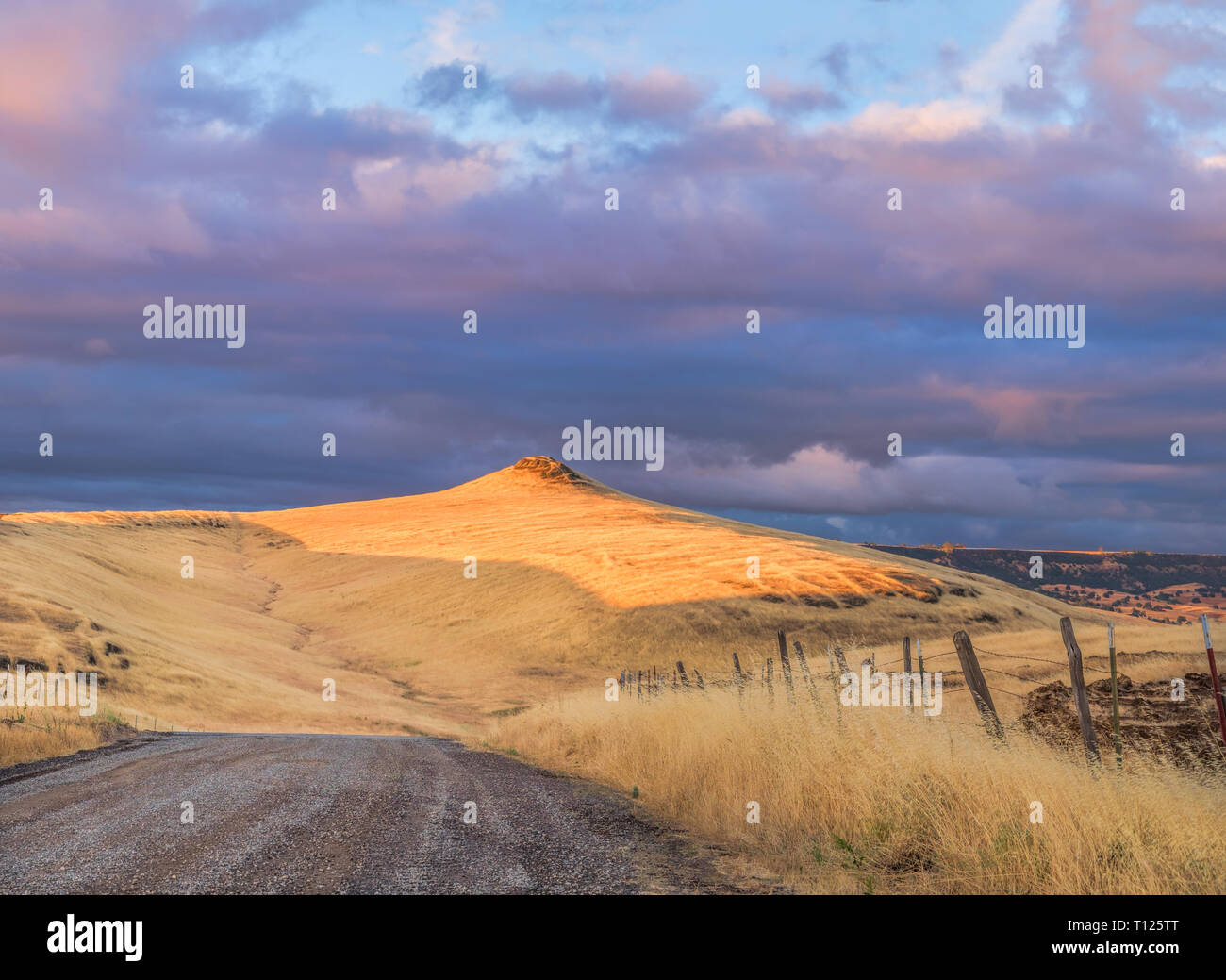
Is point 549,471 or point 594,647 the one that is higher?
point 549,471

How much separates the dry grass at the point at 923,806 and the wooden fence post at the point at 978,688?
458 mm

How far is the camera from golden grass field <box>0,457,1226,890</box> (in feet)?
32.2

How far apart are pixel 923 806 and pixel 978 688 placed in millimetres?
5340

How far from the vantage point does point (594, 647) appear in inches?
2490

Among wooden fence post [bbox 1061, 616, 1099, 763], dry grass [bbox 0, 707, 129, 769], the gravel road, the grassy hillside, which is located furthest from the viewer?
the grassy hillside

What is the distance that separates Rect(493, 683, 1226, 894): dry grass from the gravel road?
3.16 ft

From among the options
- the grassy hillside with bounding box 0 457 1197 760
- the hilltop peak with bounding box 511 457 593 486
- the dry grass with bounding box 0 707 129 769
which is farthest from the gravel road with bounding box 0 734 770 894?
the hilltop peak with bounding box 511 457 593 486

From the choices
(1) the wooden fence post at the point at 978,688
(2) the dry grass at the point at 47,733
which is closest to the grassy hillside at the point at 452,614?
(2) the dry grass at the point at 47,733

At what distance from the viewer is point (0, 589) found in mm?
45656

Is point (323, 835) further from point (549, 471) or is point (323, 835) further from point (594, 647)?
point (549, 471)

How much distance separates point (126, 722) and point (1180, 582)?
594ft

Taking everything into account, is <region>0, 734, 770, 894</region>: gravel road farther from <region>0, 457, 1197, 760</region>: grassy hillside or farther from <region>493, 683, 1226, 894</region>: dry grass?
<region>0, 457, 1197, 760</region>: grassy hillside

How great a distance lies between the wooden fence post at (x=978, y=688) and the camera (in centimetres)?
1321

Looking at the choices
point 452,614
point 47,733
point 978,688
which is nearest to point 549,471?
point 452,614
